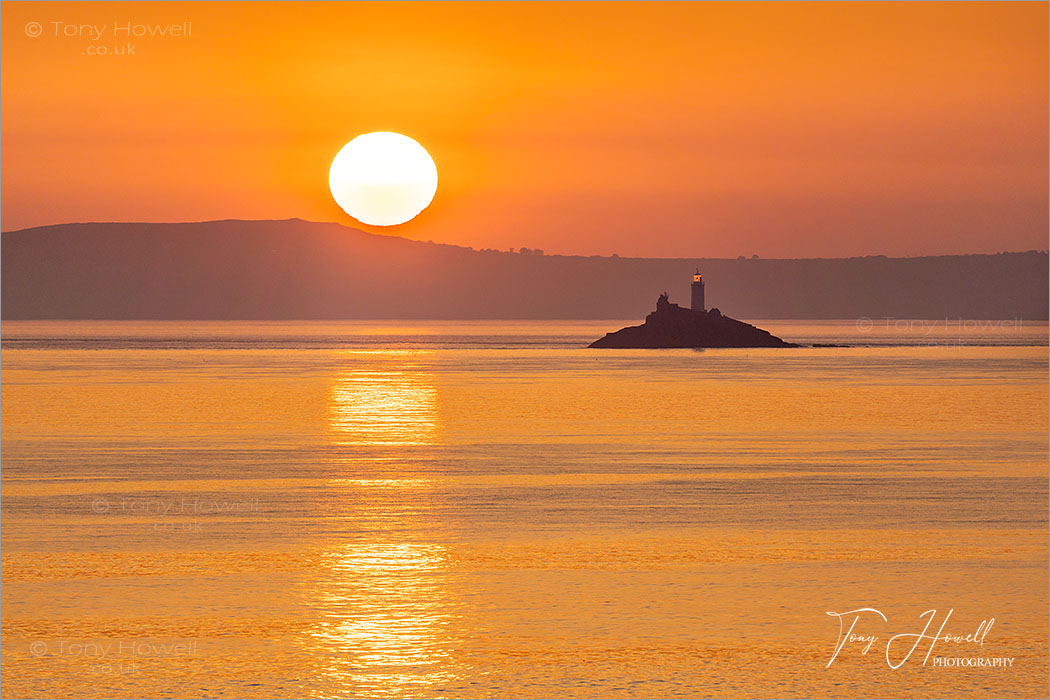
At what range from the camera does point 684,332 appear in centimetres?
15400

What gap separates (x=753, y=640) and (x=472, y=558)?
199 inches

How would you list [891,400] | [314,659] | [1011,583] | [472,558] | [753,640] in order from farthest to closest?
[891,400], [472,558], [1011,583], [753,640], [314,659]

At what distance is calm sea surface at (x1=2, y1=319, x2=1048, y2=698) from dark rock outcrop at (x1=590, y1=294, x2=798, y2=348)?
4437 inches

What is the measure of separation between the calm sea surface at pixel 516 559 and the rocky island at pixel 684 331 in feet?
369

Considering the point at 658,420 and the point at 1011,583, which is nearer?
the point at 1011,583

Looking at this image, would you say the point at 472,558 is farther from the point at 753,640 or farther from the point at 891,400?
the point at 891,400

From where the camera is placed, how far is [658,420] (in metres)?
44.1

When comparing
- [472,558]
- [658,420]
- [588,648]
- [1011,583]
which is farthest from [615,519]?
[658,420]

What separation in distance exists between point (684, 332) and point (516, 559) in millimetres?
138585

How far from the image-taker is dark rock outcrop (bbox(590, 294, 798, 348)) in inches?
6029
